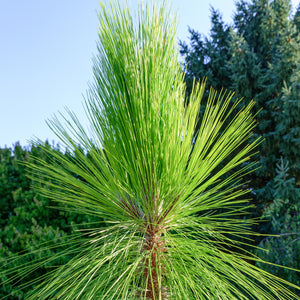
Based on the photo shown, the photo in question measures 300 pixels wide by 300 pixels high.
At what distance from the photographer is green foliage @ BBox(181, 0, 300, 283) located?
6148 millimetres

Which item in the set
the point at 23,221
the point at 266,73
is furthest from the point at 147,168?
the point at 266,73

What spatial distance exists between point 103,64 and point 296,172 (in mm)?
5546

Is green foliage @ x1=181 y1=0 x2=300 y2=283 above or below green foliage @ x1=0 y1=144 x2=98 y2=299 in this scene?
above

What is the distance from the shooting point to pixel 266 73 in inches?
269

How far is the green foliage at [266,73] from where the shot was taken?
615 cm

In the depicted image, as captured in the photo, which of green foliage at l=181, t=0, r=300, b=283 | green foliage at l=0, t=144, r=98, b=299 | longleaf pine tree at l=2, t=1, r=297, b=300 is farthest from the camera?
→ green foliage at l=181, t=0, r=300, b=283

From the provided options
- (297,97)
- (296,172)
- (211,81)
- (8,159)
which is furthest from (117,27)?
(211,81)

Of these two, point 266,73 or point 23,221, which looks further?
point 266,73

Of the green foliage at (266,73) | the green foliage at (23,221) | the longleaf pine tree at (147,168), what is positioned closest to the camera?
the longleaf pine tree at (147,168)

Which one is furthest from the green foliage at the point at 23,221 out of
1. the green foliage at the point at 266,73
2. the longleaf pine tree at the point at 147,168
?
the green foliage at the point at 266,73

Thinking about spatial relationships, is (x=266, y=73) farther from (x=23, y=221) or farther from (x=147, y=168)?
(x=147, y=168)

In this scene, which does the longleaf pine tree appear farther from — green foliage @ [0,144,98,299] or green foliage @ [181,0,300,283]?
green foliage @ [181,0,300,283]

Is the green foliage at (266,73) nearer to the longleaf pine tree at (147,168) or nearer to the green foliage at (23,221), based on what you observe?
the green foliage at (23,221)

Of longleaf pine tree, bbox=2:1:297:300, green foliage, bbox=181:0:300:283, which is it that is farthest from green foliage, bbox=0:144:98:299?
green foliage, bbox=181:0:300:283
